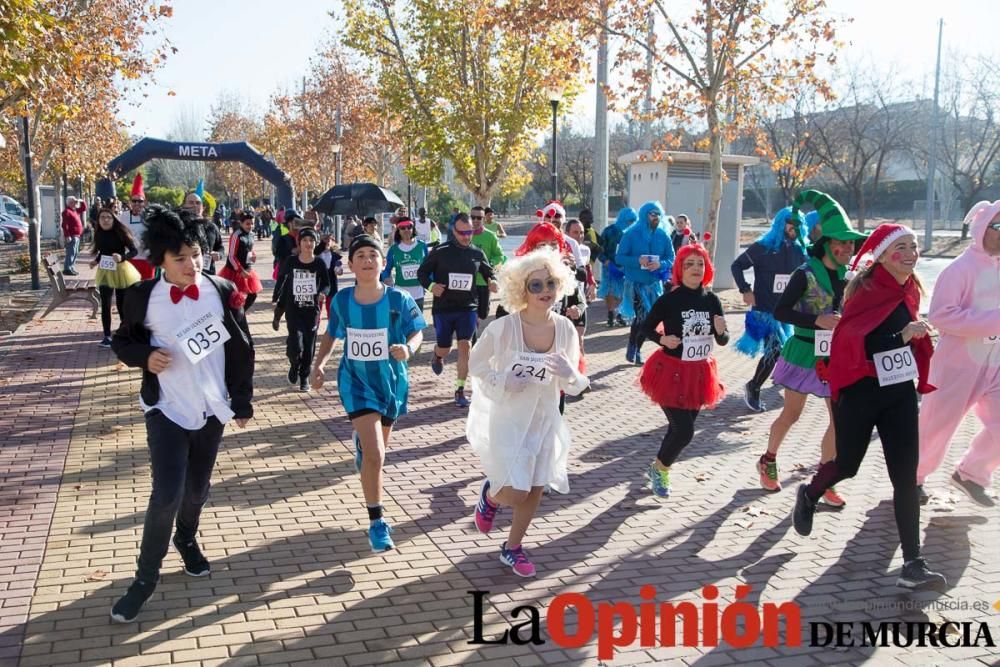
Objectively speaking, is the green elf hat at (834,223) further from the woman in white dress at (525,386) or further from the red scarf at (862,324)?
the woman in white dress at (525,386)

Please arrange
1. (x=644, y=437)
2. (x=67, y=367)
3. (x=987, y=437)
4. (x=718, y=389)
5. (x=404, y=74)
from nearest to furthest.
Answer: (x=987, y=437)
(x=718, y=389)
(x=644, y=437)
(x=67, y=367)
(x=404, y=74)

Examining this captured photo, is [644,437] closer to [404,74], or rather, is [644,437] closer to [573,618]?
[573,618]

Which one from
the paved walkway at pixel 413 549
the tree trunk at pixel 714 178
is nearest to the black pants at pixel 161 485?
the paved walkway at pixel 413 549

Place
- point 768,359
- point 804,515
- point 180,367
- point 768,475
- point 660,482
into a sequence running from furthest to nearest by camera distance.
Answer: point 768,359
point 768,475
point 660,482
point 804,515
point 180,367

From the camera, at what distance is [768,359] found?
9.61m

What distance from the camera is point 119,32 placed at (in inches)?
570

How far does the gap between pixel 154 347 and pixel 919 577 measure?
13.2ft

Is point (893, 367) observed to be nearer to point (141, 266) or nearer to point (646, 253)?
point (646, 253)

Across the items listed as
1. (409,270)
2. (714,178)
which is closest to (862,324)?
(409,270)

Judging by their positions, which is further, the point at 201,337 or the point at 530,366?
the point at 530,366

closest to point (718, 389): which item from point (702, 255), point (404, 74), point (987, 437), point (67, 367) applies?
point (702, 255)

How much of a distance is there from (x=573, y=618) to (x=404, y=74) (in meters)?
22.2

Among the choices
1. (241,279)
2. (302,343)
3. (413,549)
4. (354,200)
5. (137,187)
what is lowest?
(413,549)

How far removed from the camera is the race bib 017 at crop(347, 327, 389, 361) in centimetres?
567
